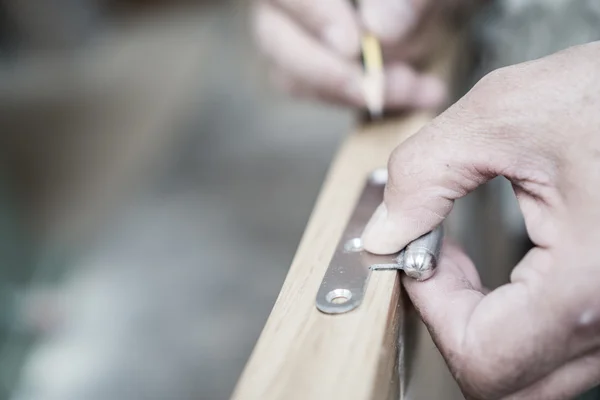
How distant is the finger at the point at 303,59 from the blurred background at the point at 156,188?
17cm

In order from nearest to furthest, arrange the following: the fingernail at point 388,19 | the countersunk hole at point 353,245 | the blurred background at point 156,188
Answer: the countersunk hole at point 353,245
the fingernail at point 388,19
the blurred background at point 156,188

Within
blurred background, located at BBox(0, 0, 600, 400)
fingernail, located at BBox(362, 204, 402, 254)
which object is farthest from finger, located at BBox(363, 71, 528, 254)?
blurred background, located at BBox(0, 0, 600, 400)

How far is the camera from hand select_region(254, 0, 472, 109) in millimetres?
602

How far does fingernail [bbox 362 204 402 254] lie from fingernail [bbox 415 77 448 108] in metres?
0.24

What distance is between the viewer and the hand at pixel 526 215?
318 mm

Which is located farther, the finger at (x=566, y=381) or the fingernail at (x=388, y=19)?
the fingernail at (x=388, y=19)

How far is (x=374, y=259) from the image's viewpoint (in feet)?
1.26

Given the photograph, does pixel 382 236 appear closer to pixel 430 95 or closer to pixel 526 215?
pixel 526 215

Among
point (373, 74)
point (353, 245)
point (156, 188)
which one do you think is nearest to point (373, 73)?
point (373, 74)

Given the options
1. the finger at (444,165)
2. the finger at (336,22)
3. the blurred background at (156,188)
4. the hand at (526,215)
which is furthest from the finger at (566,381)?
the finger at (336,22)

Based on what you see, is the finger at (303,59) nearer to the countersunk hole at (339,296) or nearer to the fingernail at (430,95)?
the fingernail at (430,95)

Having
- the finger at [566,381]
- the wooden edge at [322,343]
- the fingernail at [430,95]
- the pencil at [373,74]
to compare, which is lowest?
the finger at [566,381]

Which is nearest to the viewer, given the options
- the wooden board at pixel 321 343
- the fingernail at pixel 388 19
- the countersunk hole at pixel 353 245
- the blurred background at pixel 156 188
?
the wooden board at pixel 321 343

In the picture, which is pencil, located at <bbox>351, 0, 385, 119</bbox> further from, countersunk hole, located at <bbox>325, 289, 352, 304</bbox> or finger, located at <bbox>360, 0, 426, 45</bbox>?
countersunk hole, located at <bbox>325, 289, 352, 304</bbox>
